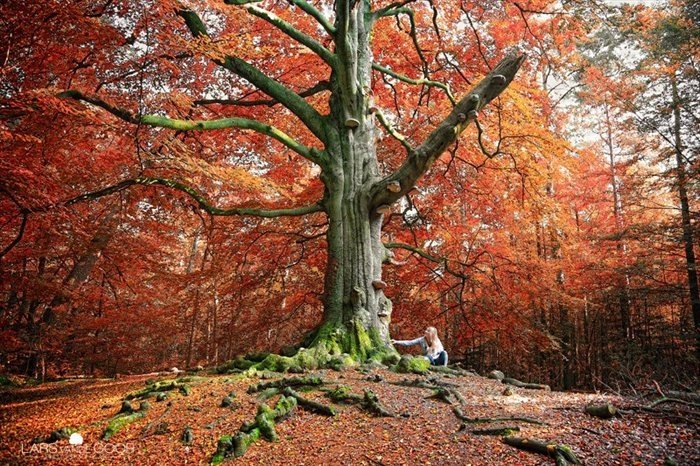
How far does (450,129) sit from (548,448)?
395 centimetres

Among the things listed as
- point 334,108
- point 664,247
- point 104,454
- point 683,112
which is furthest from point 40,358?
point 683,112

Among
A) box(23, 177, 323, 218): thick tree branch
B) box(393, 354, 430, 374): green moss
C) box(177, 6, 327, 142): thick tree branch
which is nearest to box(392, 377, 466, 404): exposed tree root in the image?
box(393, 354, 430, 374): green moss

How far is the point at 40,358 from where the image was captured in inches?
403

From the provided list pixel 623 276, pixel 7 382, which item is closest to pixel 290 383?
pixel 7 382

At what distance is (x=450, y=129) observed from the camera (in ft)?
17.4

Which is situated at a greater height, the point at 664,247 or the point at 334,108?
the point at 334,108

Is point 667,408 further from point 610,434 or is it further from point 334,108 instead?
point 334,108

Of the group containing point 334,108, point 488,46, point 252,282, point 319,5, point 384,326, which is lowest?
point 384,326

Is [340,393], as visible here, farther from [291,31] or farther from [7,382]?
[7,382]

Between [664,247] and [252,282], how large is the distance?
36.1 feet

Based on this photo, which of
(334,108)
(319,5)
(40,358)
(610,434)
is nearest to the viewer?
(610,434)

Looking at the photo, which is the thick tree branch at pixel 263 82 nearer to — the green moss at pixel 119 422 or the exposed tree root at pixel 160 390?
the exposed tree root at pixel 160 390

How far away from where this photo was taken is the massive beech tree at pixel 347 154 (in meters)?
5.33

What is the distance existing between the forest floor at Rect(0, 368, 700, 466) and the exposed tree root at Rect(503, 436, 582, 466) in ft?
0.17
